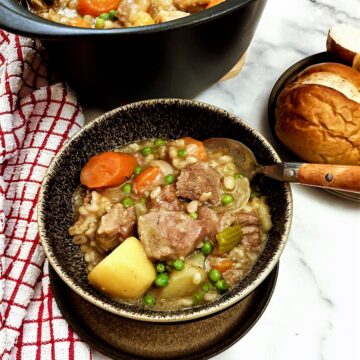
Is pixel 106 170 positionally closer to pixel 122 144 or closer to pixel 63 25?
pixel 122 144

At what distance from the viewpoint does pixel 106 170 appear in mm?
1517

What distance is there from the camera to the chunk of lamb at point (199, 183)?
1.45m

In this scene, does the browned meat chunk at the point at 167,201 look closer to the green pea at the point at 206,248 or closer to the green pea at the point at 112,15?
the green pea at the point at 206,248

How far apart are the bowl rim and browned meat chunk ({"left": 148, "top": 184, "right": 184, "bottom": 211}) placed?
45cm

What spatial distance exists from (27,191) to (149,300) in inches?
22.3

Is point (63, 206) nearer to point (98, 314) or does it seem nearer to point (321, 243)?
point (98, 314)

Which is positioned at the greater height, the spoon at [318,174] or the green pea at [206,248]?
the spoon at [318,174]

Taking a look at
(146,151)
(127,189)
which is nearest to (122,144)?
(146,151)

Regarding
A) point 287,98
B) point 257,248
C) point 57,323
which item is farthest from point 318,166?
point 57,323

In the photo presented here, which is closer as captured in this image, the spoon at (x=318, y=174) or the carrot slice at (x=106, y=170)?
the spoon at (x=318, y=174)

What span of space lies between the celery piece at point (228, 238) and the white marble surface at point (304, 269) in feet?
0.85

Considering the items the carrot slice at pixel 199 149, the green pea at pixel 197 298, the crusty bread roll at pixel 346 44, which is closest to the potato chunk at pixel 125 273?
the green pea at pixel 197 298

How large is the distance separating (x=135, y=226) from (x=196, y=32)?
1.81 feet

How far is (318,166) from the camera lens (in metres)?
1.36
